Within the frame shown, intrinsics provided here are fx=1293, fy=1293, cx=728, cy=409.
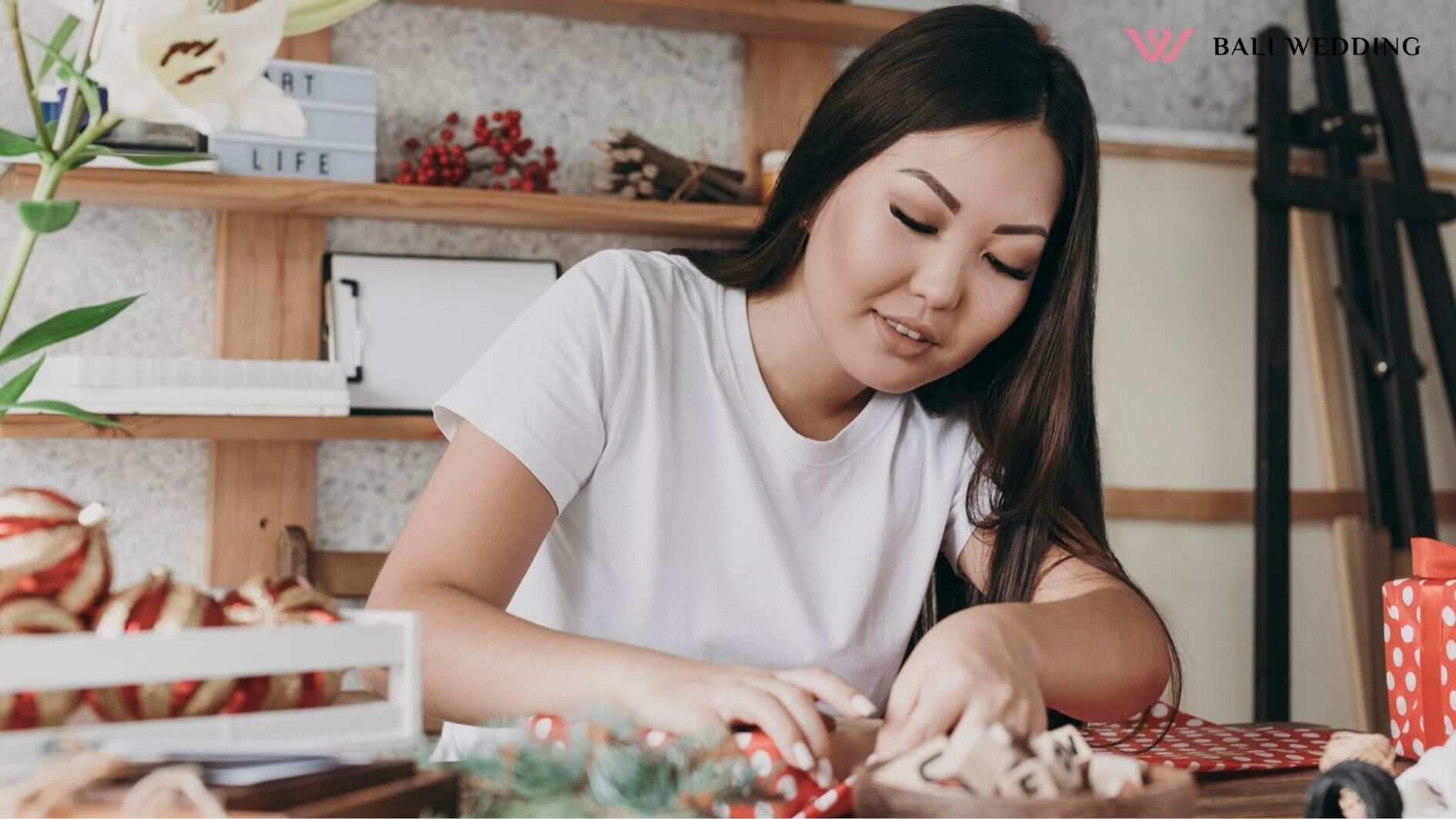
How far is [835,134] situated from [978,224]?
203mm

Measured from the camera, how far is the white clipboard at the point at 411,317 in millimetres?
2176

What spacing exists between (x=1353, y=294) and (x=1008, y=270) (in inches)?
74.8

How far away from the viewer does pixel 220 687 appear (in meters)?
0.42

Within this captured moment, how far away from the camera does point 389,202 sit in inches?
81.2

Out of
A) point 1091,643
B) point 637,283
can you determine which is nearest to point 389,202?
point 637,283

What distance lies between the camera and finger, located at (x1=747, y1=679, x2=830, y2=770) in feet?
1.77

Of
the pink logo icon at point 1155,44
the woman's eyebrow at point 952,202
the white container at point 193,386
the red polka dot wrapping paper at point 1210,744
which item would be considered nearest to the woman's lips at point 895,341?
the woman's eyebrow at point 952,202

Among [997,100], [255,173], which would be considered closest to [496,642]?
[997,100]

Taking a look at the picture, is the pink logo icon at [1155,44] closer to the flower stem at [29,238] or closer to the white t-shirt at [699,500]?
the white t-shirt at [699,500]

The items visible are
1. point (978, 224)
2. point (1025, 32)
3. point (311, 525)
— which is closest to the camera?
point (978, 224)

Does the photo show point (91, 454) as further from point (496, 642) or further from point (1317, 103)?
point (1317, 103)

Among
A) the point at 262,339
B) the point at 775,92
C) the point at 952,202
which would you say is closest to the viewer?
the point at 952,202

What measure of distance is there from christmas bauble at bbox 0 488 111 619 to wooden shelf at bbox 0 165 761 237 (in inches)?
60.2

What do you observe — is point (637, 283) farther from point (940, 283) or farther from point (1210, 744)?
point (1210, 744)
